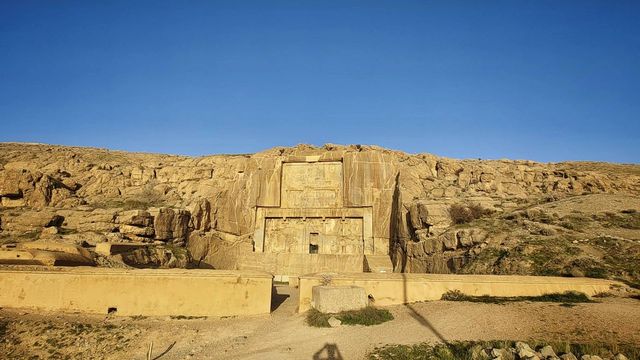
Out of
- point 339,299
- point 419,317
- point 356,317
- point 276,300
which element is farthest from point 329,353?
point 276,300

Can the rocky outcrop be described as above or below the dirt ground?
above

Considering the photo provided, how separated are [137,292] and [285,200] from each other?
1640cm

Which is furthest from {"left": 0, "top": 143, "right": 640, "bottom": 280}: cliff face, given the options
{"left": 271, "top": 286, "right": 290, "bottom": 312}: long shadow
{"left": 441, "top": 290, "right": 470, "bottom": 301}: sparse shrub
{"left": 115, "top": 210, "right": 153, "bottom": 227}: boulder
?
{"left": 271, "top": 286, "right": 290, "bottom": 312}: long shadow

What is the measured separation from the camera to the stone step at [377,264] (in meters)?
22.1

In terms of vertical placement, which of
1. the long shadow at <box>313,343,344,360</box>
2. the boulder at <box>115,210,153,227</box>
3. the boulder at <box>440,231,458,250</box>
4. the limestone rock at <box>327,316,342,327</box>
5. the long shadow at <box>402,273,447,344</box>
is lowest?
the long shadow at <box>313,343,344,360</box>

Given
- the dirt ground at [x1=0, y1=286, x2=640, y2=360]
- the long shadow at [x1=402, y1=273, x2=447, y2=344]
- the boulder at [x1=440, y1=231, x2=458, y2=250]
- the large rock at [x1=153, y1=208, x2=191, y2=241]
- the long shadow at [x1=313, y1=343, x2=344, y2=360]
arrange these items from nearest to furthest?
1. the long shadow at [x1=313, y1=343, x2=344, y2=360]
2. the dirt ground at [x1=0, y1=286, x2=640, y2=360]
3. the long shadow at [x1=402, y1=273, x2=447, y2=344]
4. the boulder at [x1=440, y1=231, x2=458, y2=250]
5. the large rock at [x1=153, y1=208, x2=191, y2=241]

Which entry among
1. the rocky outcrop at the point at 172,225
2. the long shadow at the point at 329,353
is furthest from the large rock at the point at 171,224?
the long shadow at the point at 329,353

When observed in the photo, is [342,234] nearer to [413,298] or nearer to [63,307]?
[413,298]

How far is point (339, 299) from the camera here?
37.4 feet

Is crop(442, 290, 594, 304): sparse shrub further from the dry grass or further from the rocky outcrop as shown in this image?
the rocky outcrop

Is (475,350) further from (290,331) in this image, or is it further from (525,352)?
(290,331)

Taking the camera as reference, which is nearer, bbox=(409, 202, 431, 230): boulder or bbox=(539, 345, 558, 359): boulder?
bbox=(539, 345, 558, 359): boulder

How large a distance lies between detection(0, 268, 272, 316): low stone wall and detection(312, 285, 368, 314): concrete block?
2.30 meters

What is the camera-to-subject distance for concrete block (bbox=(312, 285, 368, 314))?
37.1 ft
